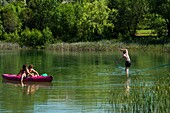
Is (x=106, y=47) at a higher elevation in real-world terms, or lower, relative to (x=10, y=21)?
lower

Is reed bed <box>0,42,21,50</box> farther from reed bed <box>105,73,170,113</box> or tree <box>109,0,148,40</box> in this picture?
reed bed <box>105,73,170,113</box>

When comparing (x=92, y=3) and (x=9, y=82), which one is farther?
(x=92, y=3)

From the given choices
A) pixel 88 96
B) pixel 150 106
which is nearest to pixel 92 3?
pixel 88 96

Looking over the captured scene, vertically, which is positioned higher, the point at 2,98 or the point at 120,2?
the point at 120,2

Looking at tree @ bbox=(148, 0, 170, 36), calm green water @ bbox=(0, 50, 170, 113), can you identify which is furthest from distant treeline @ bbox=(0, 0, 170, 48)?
calm green water @ bbox=(0, 50, 170, 113)

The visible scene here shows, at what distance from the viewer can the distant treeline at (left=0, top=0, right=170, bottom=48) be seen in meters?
70.4

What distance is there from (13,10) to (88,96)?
6349 centimetres

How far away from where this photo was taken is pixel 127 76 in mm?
29250

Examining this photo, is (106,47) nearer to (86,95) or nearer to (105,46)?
(105,46)

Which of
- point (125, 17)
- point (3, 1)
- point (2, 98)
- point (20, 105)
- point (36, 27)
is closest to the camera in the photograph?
point (20, 105)

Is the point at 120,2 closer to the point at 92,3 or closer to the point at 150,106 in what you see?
the point at 92,3

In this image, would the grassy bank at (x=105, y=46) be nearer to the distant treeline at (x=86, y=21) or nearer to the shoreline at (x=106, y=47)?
the shoreline at (x=106, y=47)

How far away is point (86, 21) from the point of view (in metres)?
74.8

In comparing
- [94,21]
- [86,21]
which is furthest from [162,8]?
[86,21]
